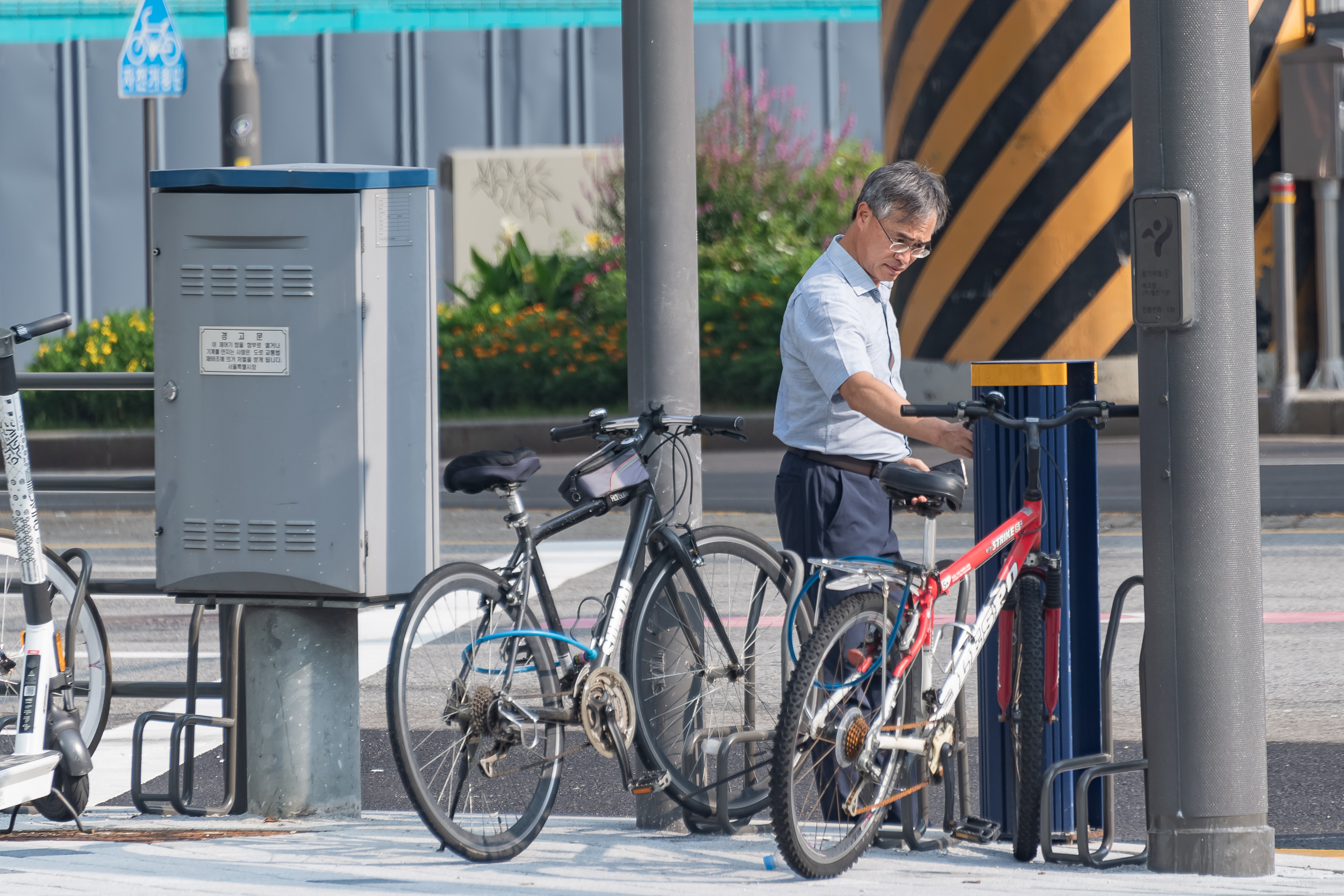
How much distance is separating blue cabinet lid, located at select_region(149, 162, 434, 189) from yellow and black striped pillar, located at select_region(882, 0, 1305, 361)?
9.83m

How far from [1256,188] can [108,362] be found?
984cm

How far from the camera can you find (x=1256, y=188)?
15.0m

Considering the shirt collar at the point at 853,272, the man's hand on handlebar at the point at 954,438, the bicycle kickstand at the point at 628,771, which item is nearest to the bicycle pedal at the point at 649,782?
the bicycle kickstand at the point at 628,771

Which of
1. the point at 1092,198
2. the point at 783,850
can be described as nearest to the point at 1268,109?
the point at 1092,198

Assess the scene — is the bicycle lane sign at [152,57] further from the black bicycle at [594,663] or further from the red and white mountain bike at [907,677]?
the red and white mountain bike at [907,677]

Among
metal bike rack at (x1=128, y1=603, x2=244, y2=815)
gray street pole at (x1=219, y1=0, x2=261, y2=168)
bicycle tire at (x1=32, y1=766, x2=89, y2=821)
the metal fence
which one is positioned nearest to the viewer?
bicycle tire at (x1=32, y1=766, x2=89, y2=821)

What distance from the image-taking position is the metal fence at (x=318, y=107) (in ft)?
62.8

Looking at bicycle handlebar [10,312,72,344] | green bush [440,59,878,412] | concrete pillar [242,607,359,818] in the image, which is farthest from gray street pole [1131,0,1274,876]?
green bush [440,59,878,412]

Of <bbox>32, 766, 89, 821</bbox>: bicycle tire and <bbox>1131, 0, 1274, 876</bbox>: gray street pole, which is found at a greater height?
<bbox>1131, 0, 1274, 876</bbox>: gray street pole

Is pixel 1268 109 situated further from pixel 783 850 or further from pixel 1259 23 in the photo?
pixel 783 850

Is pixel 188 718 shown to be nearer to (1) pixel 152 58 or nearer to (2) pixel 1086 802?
(2) pixel 1086 802

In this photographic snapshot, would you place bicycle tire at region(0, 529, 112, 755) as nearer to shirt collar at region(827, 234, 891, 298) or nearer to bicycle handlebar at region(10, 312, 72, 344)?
bicycle handlebar at region(10, 312, 72, 344)

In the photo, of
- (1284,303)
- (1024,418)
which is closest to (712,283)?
(1284,303)

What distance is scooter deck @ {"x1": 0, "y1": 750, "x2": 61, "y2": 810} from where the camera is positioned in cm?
453
